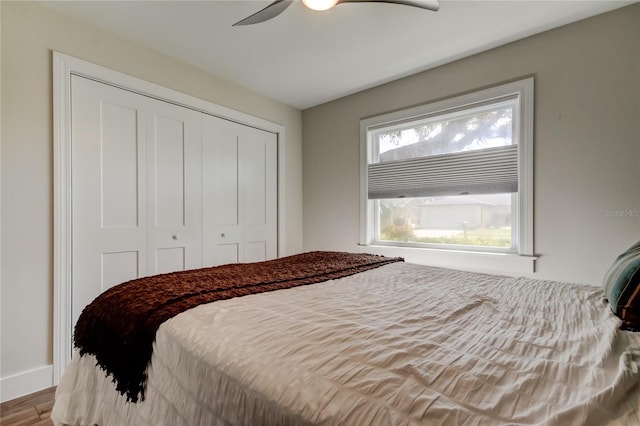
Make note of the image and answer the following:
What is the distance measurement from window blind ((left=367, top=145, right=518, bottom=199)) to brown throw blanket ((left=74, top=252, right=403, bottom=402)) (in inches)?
61.3

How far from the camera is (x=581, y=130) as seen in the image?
6.70 feet

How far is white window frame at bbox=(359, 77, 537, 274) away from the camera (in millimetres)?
2242

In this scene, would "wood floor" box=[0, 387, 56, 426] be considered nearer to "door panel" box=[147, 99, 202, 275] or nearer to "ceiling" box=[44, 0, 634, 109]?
"door panel" box=[147, 99, 202, 275]

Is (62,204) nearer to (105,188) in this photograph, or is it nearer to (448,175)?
(105,188)

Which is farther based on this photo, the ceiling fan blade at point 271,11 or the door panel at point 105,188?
the door panel at point 105,188

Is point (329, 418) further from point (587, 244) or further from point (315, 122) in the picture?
point (315, 122)

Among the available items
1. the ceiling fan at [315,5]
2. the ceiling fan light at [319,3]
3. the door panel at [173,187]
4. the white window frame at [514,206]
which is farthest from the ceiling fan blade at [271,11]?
the white window frame at [514,206]

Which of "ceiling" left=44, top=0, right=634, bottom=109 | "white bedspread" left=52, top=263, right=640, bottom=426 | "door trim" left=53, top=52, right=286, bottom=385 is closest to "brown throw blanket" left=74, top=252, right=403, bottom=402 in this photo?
"white bedspread" left=52, top=263, right=640, bottom=426

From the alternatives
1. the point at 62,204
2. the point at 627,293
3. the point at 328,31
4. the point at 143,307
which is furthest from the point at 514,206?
the point at 62,204

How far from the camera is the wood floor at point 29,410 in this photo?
157cm

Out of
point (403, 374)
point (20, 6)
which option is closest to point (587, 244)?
point (403, 374)

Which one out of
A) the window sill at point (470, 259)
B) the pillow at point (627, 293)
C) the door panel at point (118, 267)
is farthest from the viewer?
the window sill at point (470, 259)

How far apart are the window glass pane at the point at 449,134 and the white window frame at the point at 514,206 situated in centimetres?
9

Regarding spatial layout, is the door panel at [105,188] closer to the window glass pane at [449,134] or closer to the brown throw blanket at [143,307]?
the brown throw blanket at [143,307]
